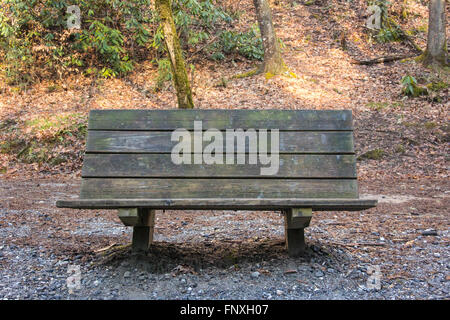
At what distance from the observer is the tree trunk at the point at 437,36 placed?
12773 millimetres

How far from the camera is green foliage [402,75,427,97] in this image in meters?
11.5

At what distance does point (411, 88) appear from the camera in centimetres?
1155

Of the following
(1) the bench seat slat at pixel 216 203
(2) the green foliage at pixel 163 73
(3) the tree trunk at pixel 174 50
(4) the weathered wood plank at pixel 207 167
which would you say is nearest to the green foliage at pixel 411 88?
(3) the tree trunk at pixel 174 50

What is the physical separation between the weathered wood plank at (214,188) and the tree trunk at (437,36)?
38.1 ft

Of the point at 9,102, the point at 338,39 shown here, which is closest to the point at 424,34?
the point at 338,39

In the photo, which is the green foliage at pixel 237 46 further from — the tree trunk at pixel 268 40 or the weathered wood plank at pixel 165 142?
the weathered wood plank at pixel 165 142

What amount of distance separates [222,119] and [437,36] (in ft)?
39.4

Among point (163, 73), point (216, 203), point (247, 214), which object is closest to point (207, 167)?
point (216, 203)

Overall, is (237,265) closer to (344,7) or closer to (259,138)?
(259,138)

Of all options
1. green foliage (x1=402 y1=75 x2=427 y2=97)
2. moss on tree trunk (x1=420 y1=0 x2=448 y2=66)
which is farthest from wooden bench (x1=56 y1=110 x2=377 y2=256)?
moss on tree trunk (x1=420 y1=0 x2=448 y2=66)

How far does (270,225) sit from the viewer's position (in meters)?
5.50

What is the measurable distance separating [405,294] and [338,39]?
1426 centimetres

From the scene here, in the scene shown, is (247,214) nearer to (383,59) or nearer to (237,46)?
(237,46)
